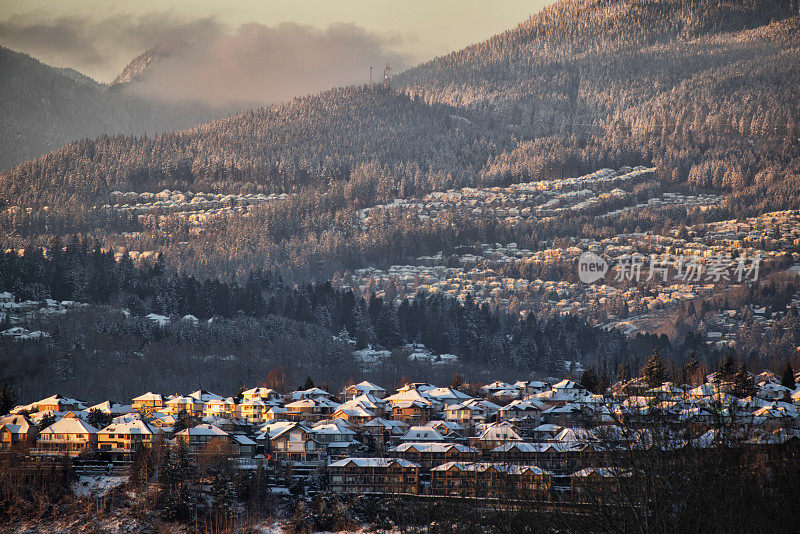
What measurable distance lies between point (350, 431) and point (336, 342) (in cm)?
5842

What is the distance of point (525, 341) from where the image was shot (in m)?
172

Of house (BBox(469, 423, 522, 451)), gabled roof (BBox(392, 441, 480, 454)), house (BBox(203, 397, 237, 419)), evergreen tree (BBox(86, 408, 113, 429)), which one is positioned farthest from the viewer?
house (BBox(203, 397, 237, 419))

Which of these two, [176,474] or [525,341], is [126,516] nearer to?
[176,474]

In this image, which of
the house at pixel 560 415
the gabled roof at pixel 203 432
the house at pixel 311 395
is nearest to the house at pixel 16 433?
the gabled roof at pixel 203 432

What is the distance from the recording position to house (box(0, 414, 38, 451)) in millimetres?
95750

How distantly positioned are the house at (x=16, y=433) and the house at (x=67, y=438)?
1397 millimetres

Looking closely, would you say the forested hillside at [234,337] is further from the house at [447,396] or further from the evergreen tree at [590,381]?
the house at [447,396]

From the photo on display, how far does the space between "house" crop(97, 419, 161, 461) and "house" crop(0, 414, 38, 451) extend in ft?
17.8

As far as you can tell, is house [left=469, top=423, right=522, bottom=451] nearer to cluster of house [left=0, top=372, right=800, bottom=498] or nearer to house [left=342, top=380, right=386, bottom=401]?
cluster of house [left=0, top=372, right=800, bottom=498]

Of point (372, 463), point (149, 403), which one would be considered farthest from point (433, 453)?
point (149, 403)

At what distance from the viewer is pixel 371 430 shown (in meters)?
109

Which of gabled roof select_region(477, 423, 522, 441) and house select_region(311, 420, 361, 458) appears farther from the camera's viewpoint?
gabled roof select_region(477, 423, 522, 441)

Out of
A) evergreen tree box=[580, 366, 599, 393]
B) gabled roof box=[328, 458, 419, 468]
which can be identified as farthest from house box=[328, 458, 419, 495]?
evergreen tree box=[580, 366, 599, 393]

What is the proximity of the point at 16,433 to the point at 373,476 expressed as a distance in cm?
3018
